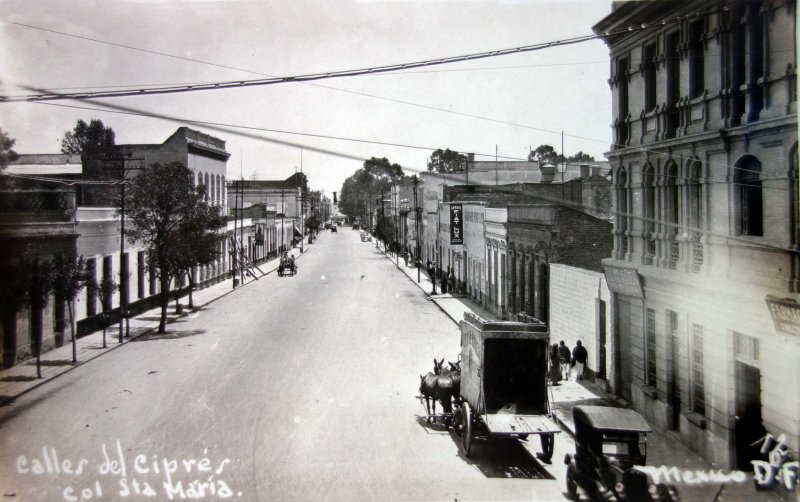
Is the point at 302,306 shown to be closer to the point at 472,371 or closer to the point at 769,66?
the point at 472,371

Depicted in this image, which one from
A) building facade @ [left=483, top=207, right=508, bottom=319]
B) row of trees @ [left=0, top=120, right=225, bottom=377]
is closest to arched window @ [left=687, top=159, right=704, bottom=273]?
building facade @ [left=483, top=207, right=508, bottom=319]

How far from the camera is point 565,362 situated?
67.7 feet

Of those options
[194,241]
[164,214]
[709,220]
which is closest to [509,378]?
[709,220]

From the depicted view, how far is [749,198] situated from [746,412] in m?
3.90

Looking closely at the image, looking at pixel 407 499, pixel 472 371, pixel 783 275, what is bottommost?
pixel 407 499

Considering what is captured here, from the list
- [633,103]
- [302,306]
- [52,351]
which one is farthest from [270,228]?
[633,103]

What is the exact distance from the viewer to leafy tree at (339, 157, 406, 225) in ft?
530

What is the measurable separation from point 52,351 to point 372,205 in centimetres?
13031

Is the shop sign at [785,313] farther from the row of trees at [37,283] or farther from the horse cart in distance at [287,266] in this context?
the horse cart in distance at [287,266]

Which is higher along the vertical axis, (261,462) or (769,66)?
(769,66)

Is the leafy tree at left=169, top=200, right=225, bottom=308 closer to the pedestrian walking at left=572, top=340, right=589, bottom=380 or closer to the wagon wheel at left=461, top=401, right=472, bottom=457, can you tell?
the pedestrian walking at left=572, top=340, right=589, bottom=380

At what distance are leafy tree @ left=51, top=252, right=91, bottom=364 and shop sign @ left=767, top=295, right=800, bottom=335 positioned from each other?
19083 millimetres

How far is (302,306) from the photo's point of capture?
3497 centimetres

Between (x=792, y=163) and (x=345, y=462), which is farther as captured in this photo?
(x=345, y=462)
